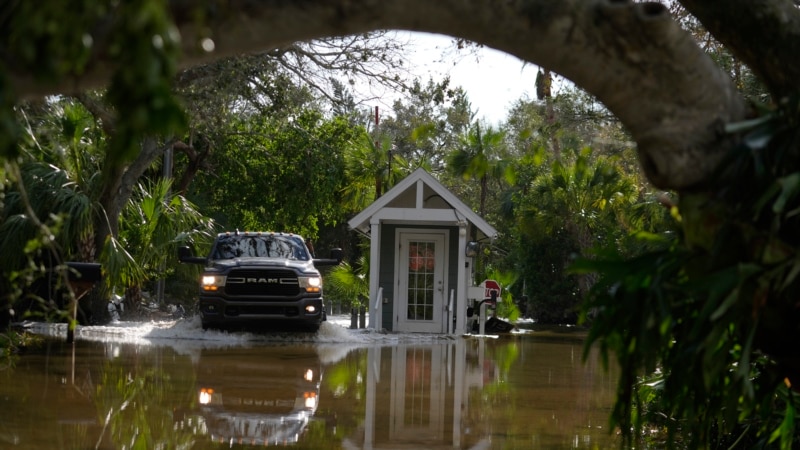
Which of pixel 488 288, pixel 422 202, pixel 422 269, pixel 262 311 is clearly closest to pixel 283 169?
pixel 422 269

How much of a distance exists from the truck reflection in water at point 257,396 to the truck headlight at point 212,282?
2.79 meters

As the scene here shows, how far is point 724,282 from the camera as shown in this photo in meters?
4.48

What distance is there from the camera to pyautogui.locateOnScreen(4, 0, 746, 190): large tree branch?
159 inches

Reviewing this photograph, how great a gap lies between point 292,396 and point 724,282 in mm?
8423

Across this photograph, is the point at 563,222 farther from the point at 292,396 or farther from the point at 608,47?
the point at 608,47

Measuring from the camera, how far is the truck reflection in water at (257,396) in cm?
974

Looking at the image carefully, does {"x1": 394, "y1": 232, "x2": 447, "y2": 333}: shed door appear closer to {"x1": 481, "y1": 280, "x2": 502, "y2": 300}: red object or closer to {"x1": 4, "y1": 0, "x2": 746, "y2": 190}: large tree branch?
{"x1": 481, "y1": 280, "x2": 502, "y2": 300}: red object

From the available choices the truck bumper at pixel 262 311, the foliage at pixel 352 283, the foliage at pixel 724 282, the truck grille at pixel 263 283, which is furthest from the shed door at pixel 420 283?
the foliage at pixel 724 282

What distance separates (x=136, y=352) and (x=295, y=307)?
3.88 meters

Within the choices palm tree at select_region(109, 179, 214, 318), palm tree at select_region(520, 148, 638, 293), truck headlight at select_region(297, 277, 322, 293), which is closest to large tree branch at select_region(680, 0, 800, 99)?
truck headlight at select_region(297, 277, 322, 293)

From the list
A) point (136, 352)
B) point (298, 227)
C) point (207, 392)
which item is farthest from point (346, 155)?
point (207, 392)

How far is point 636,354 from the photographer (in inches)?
191

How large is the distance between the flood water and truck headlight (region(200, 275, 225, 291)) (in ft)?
3.16

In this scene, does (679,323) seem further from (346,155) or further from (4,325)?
(346,155)
